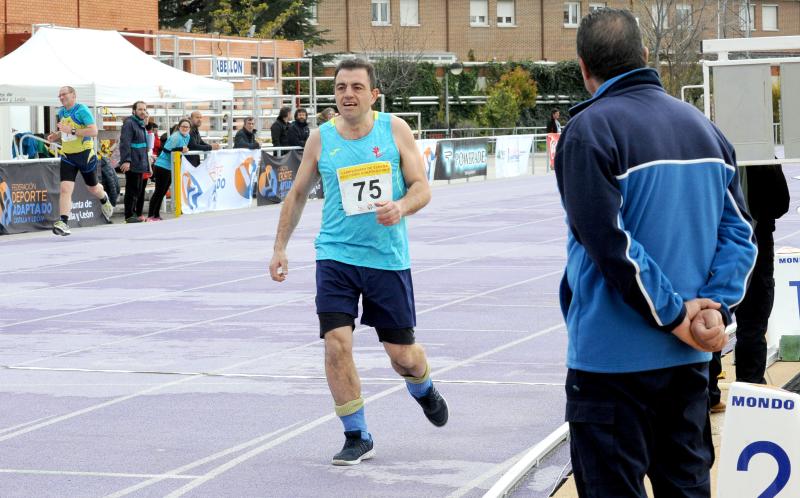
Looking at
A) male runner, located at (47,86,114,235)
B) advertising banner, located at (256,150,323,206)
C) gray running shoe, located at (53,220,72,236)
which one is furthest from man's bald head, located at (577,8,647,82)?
advertising banner, located at (256,150,323,206)

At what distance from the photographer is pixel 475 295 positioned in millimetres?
13781

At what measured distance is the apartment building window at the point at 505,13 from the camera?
75250 mm

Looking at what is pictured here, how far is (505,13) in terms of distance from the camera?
2972 inches

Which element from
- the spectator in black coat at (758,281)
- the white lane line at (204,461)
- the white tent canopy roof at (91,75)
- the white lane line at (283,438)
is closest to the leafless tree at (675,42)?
the white tent canopy roof at (91,75)

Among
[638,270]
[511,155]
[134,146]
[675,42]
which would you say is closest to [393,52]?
[675,42]

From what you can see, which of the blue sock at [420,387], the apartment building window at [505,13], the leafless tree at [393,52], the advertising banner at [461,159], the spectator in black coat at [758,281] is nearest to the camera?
the blue sock at [420,387]

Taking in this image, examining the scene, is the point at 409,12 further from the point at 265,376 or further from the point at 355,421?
the point at 355,421

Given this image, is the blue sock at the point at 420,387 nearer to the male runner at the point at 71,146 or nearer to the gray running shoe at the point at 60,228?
the male runner at the point at 71,146

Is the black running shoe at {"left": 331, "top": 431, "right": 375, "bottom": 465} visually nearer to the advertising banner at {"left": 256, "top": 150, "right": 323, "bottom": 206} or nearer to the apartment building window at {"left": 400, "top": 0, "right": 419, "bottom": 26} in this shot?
the advertising banner at {"left": 256, "top": 150, "right": 323, "bottom": 206}

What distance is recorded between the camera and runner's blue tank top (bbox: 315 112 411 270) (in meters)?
7.05

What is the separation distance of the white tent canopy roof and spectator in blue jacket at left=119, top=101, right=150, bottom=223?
0.82m

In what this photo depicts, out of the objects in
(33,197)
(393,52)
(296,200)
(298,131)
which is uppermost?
(393,52)

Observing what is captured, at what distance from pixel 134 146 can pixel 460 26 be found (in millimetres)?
51792

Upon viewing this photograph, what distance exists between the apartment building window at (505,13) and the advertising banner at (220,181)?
161 ft
